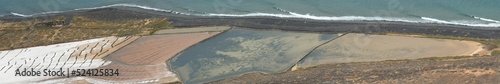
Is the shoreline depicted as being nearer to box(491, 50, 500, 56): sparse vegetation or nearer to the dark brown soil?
box(491, 50, 500, 56): sparse vegetation

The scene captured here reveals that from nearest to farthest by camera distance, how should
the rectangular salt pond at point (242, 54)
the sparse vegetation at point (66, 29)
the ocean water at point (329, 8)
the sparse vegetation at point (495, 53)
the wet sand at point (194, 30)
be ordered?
Answer: the sparse vegetation at point (495, 53) < the rectangular salt pond at point (242, 54) < the ocean water at point (329, 8) < the wet sand at point (194, 30) < the sparse vegetation at point (66, 29)

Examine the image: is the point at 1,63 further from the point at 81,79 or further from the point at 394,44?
the point at 394,44

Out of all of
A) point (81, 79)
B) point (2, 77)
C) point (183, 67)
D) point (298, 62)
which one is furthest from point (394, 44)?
point (2, 77)

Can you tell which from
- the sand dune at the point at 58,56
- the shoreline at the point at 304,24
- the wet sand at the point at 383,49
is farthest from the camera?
the shoreline at the point at 304,24

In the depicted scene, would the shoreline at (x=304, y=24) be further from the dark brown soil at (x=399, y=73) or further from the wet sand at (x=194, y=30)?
the dark brown soil at (x=399, y=73)

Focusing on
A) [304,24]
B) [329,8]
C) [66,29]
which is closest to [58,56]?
[66,29]

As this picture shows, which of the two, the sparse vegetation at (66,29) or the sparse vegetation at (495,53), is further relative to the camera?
the sparse vegetation at (66,29)

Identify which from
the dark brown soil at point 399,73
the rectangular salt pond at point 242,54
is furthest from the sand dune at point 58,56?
the dark brown soil at point 399,73

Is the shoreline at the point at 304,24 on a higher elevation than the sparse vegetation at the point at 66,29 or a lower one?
higher
